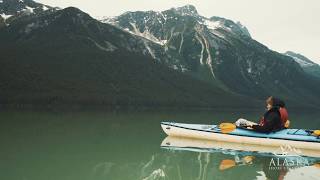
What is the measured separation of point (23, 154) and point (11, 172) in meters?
5.64

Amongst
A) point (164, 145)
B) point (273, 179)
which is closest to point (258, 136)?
point (164, 145)

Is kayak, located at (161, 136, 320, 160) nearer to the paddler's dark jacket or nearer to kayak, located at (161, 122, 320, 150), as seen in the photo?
kayak, located at (161, 122, 320, 150)

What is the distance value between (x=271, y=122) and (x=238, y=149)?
2.61 metres

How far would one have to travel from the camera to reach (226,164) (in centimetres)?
2178

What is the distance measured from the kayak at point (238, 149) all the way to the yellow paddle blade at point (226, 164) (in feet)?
8.91

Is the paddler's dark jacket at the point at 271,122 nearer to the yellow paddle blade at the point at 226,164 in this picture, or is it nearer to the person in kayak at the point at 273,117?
the person in kayak at the point at 273,117

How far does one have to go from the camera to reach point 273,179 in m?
18.0

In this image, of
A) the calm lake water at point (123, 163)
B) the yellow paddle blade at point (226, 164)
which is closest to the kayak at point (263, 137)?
the calm lake water at point (123, 163)

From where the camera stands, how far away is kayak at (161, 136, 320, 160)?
2569 cm

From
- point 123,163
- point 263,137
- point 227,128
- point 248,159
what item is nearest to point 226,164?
point 248,159

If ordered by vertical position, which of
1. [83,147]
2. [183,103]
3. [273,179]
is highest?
[273,179]

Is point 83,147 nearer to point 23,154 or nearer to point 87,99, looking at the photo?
point 23,154

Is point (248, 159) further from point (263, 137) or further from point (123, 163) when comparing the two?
point (123, 163)

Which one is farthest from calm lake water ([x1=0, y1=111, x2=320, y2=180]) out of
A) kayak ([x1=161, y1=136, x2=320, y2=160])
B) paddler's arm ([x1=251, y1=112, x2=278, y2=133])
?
paddler's arm ([x1=251, y1=112, x2=278, y2=133])
